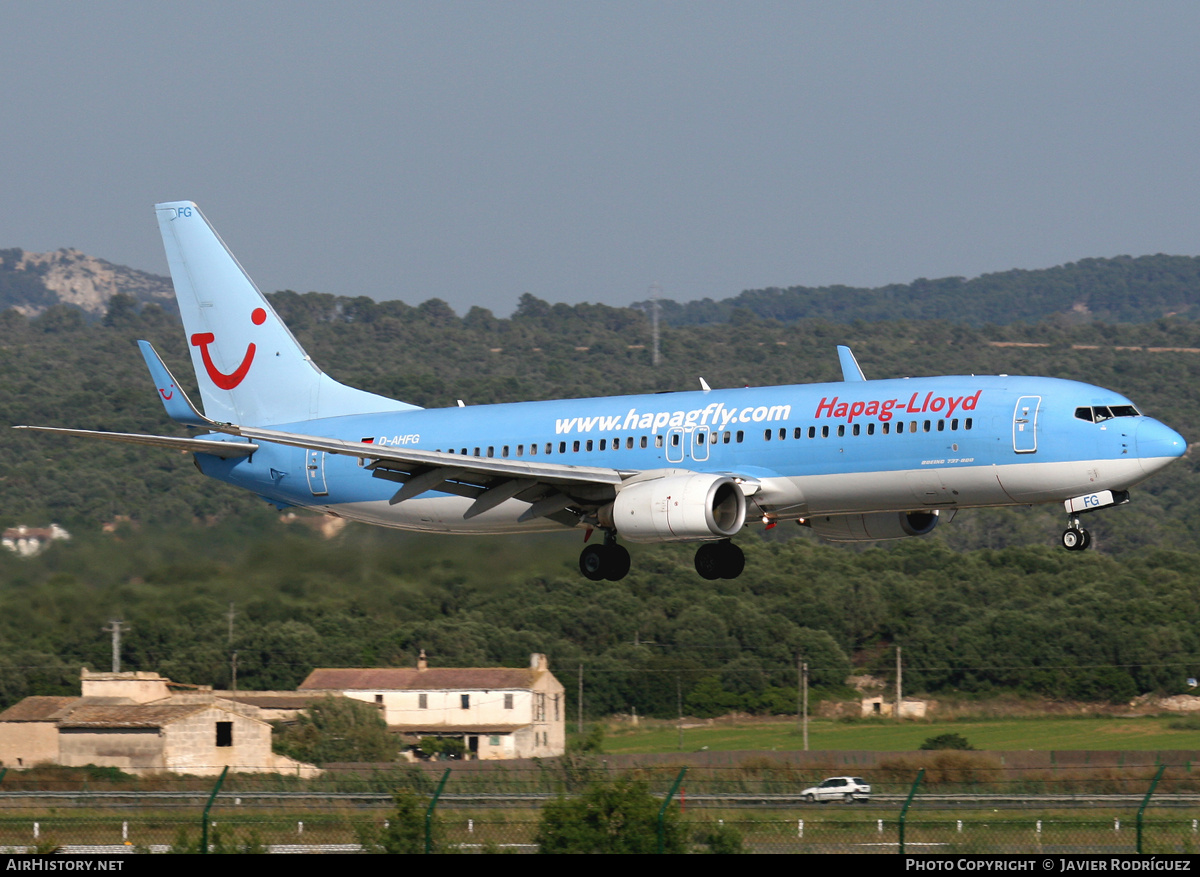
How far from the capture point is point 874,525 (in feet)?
147

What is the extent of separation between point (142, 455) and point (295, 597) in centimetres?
5049

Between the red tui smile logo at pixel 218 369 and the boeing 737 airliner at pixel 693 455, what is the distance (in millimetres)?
200

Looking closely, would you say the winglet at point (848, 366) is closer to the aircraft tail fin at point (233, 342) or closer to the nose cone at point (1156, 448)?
the nose cone at point (1156, 448)

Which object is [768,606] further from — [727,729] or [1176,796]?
[1176,796]

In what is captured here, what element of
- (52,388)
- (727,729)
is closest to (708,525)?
(727,729)

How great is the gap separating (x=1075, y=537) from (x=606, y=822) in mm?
14050

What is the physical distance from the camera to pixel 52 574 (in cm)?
5119

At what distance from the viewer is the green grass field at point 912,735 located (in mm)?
72625

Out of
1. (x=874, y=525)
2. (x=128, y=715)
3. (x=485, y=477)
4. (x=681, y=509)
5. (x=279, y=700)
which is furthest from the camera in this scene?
(x=279, y=700)

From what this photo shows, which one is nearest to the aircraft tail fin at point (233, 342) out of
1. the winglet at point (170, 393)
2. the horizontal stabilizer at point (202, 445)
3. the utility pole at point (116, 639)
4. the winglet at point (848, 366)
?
the horizontal stabilizer at point (202, 445)

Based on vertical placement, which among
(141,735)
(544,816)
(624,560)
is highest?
(624,560)

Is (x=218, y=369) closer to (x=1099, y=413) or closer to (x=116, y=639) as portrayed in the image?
(x=116, y=639)

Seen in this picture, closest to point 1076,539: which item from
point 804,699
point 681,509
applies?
point 681,509

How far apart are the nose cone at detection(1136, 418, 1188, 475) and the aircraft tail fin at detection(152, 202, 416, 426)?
22.5 metres
